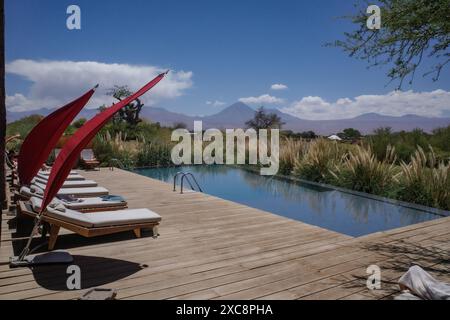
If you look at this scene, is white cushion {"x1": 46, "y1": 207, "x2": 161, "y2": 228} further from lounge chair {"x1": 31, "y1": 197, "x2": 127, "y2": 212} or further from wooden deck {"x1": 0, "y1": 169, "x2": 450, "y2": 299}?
lounge chair {"x1": 31, "y1": 197, "x2": 127, "y2": 212}

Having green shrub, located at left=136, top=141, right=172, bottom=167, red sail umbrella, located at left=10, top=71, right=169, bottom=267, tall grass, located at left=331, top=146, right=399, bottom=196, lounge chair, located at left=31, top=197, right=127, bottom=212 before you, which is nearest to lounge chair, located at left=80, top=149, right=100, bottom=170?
green shrub, located at left=136, top=141, right=172, bottom=167

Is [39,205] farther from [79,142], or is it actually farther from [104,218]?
[79,142]

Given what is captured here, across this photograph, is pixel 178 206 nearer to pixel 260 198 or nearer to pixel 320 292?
pixel 260 198

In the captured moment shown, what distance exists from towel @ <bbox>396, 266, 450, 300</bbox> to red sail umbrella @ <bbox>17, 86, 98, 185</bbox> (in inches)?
147

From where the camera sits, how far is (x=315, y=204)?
877 centimetres

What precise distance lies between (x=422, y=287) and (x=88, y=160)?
12.1 m

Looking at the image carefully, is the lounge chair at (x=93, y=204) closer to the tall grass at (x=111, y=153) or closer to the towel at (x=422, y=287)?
the towel at (x=422, y=287)

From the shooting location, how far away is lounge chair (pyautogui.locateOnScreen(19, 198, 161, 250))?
4.36 meters

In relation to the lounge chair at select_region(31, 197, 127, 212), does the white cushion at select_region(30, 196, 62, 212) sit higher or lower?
higher
